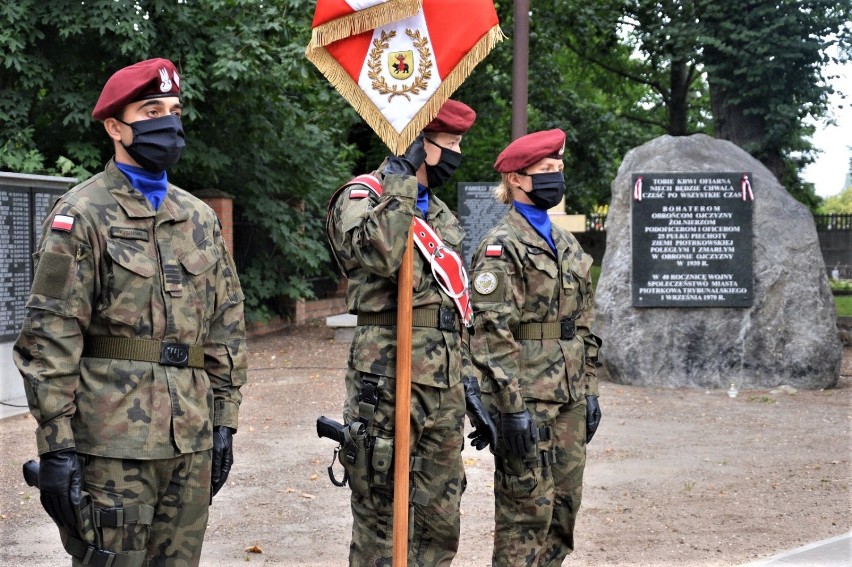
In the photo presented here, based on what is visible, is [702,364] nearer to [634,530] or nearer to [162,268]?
[634,530]

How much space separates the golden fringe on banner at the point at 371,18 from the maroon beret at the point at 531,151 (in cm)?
96

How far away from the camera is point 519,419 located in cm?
445

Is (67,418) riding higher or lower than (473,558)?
higher

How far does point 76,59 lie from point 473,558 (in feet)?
31.3

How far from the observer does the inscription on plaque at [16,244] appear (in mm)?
9070

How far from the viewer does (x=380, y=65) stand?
4160 millimetres

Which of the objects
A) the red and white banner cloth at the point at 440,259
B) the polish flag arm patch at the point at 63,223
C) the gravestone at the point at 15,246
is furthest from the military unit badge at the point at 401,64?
the gravestone at the point at 15,246

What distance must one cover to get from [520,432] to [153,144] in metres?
1.92

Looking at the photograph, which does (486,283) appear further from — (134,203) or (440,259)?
(134,203)

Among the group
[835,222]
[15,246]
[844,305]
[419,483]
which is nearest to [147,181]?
[419,483]

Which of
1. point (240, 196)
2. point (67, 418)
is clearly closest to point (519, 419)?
point (67, 418)

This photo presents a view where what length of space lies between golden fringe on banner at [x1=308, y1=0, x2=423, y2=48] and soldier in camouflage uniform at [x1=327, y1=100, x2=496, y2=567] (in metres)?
0.44

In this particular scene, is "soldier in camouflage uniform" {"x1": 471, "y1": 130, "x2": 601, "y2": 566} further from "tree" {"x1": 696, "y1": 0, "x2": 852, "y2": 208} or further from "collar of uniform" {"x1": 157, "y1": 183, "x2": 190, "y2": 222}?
"tree" {"x1": 696, "y1": 0, "x2": 852, "y2": 208}

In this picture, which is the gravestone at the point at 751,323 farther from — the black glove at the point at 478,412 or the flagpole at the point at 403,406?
the flagpole at the point at 403,406
